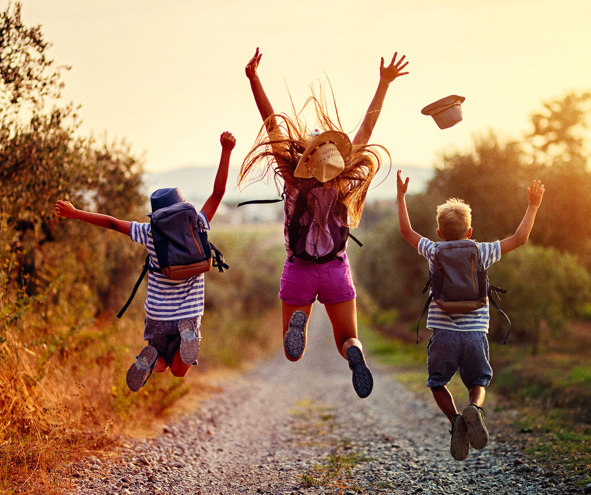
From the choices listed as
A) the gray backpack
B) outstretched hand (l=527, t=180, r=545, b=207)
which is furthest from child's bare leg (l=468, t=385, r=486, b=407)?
outstretched hand (l=527, t=180, r=545, b=207)

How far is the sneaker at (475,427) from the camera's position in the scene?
586cm

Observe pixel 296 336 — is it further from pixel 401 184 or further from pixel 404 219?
pixel 401 184

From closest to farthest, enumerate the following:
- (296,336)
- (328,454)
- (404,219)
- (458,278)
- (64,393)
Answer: (458,278) < (296,336) < (404,219) < (64,393) < (328,454)

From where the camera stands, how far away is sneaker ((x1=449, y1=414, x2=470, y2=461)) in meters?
6.04

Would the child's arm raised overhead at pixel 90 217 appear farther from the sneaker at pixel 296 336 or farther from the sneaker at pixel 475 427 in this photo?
the sneaker at pixel 475 427

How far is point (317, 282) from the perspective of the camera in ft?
22.1

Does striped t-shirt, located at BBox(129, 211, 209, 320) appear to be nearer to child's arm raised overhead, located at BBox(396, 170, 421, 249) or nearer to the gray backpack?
child's arm raised overhead, located at BBox(396, 170, 421, 249)

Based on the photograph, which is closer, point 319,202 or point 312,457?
point 319,202

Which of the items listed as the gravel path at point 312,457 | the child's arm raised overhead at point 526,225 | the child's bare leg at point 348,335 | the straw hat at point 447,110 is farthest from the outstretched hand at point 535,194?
the gravel path at point 312,457

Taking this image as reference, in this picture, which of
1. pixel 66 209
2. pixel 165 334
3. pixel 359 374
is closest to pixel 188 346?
pixel 165 334

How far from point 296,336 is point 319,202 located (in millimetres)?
1415

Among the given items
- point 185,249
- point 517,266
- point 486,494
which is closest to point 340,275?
point 185,249

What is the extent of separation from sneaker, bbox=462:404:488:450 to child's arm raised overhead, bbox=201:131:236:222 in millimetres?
3277

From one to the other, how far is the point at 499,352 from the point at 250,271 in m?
21.4
